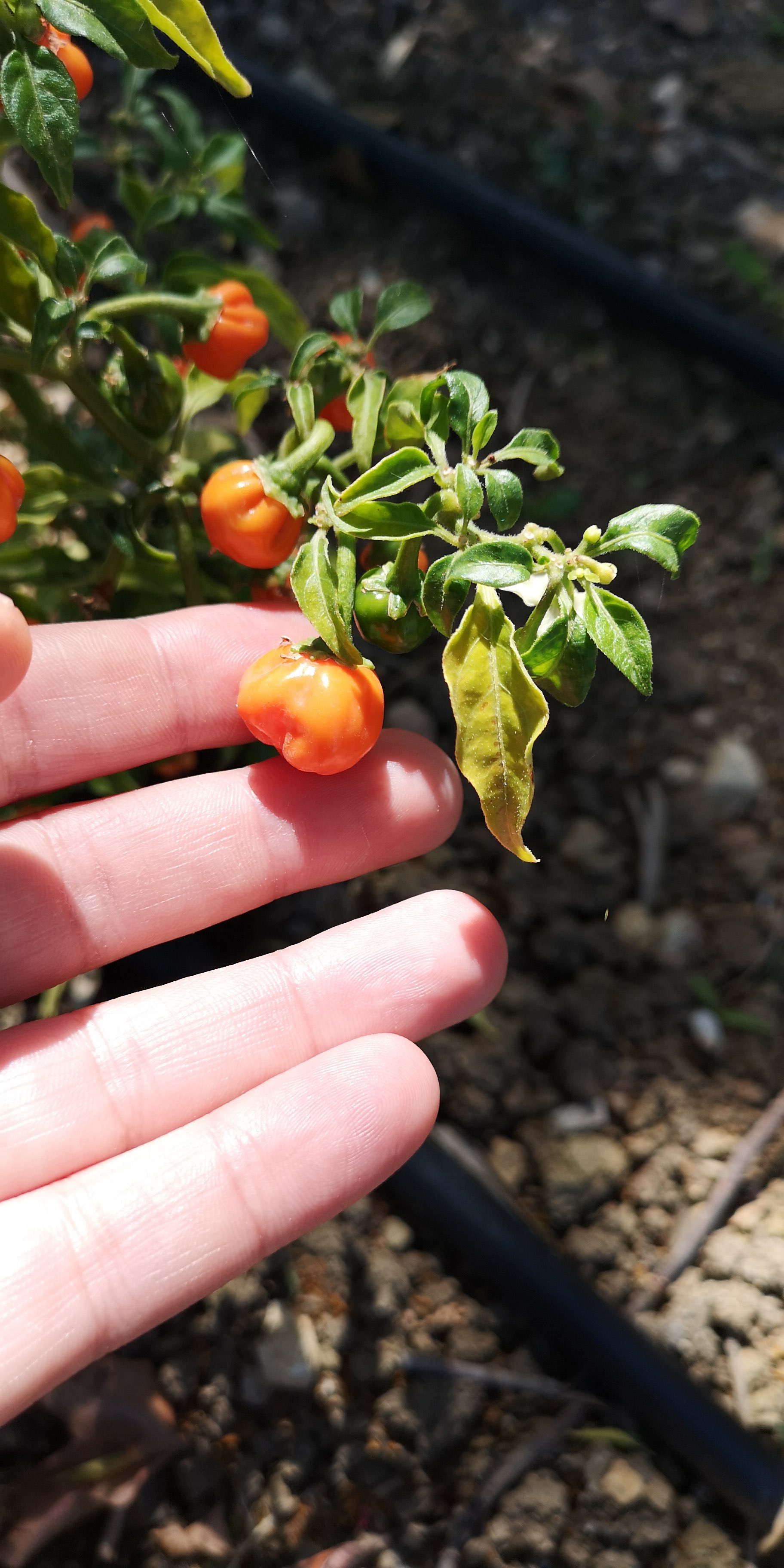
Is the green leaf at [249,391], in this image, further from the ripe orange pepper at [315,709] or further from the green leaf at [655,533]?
the green leaf at [655,533]

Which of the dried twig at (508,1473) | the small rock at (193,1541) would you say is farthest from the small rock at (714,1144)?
the small rock at (193,1541)

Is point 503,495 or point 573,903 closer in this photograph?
point 503,495

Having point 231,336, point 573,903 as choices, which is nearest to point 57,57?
point 231,336

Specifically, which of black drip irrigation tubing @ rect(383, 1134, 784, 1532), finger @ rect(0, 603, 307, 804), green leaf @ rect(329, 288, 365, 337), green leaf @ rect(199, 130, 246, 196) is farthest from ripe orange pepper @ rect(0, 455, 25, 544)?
black drip irrigation tubing @ rect(383, 1134, 784, 1532)

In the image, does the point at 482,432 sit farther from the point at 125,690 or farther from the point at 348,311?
the point at 125,690

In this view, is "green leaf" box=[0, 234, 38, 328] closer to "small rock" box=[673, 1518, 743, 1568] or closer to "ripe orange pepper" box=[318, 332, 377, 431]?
"ripe orange pepper" box=[318, 332, 377, 431]
